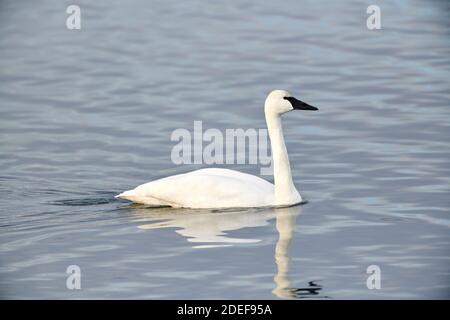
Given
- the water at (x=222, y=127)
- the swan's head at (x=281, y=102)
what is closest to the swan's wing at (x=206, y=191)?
the water at (x=222, y=127)

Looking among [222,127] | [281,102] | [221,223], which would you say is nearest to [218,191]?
[221,223]

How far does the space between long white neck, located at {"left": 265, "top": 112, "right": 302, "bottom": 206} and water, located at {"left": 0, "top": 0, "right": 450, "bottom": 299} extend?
303mm

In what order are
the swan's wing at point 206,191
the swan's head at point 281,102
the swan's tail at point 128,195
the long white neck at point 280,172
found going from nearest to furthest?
the swan's wing at point 206,191 < the swan's tail at point 128,195 < the long white neck at point 280,172 < the swan's head at point 281,102

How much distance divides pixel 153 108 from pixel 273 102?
5476 mm

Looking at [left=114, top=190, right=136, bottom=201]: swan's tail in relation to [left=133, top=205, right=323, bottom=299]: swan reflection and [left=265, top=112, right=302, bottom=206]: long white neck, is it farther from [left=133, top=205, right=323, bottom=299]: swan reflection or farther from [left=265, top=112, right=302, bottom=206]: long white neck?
[left=265, top=112, right=302, bottom=206]: long white neck

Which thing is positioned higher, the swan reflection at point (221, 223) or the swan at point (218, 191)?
the swan at point (218, 191)

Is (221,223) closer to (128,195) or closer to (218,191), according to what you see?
(218,191)

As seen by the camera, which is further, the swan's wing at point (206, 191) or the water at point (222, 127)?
the swan's wing at point (206, 191)

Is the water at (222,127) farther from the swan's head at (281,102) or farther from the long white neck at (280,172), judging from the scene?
the swan's head at (281,102)

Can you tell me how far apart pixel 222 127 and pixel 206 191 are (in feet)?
14.0

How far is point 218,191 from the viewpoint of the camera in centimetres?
1638

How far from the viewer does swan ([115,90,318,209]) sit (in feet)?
53.7

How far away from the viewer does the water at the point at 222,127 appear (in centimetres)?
1395

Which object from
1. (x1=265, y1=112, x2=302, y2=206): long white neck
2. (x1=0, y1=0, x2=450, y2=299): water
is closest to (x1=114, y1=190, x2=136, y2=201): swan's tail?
(x1=0, y1=0, x2=450, y2=299): water
